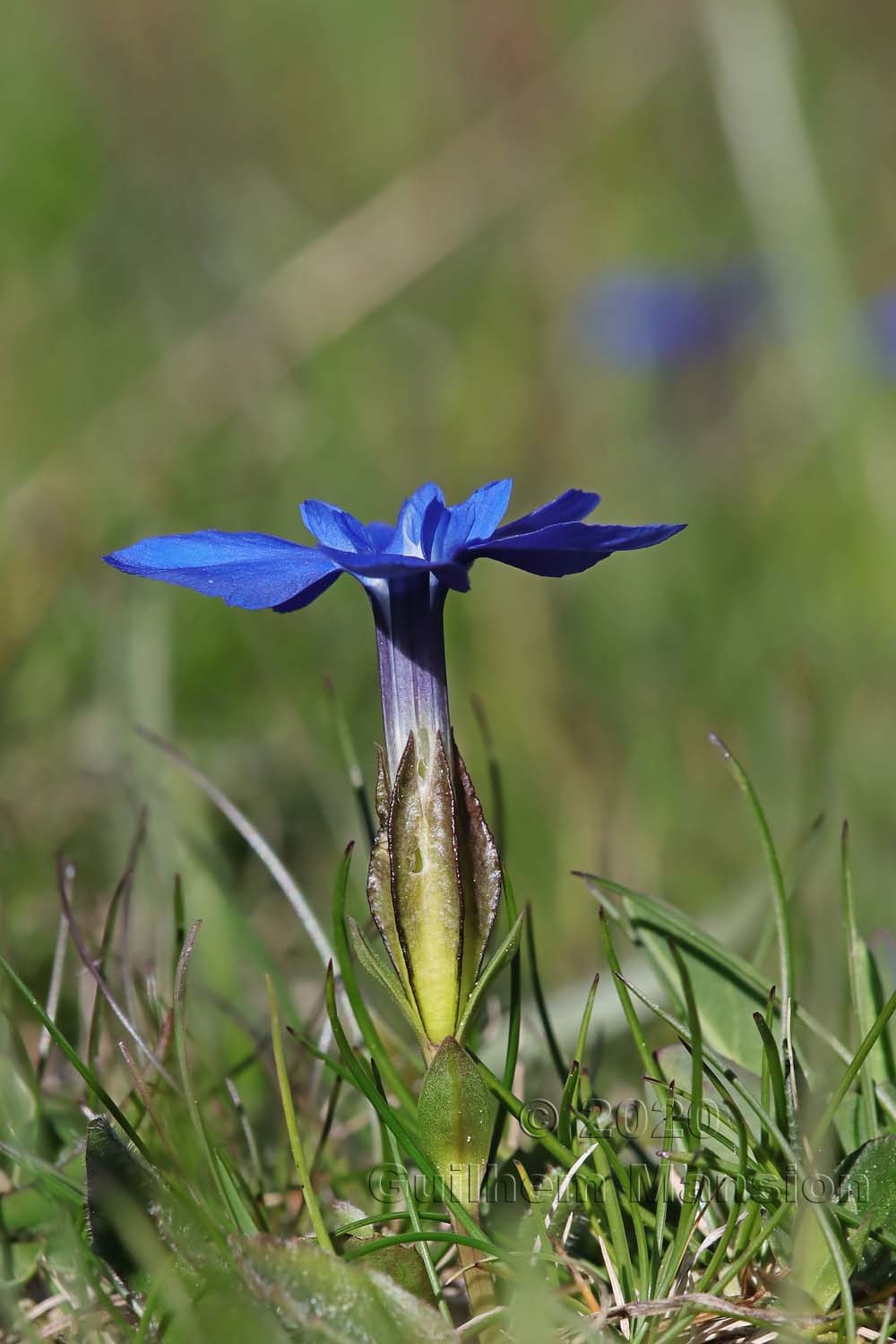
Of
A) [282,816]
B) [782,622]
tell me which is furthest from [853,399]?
[282,816]

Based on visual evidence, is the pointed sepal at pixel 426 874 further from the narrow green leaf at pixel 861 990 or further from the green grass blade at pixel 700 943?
the narrow green leaf at pixel 861 990

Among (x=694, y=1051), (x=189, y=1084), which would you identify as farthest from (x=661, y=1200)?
(x=189, y=1084)

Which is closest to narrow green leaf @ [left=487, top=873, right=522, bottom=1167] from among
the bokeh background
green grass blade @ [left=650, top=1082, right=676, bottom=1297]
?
green grass blade @ [left=650, top=1082, right=676, bottom=1297]

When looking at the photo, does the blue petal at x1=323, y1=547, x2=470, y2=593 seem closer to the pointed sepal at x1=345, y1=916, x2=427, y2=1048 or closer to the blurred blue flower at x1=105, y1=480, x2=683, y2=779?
the blurred blue flower at x1=105, y1=480, x2=683, y2=779

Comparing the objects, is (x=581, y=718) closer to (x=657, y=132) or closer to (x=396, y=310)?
(x=396, y=310)

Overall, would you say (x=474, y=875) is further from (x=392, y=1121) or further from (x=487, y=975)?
(x=392, y=1121)

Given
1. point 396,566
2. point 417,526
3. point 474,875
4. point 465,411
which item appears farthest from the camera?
point 465,411
